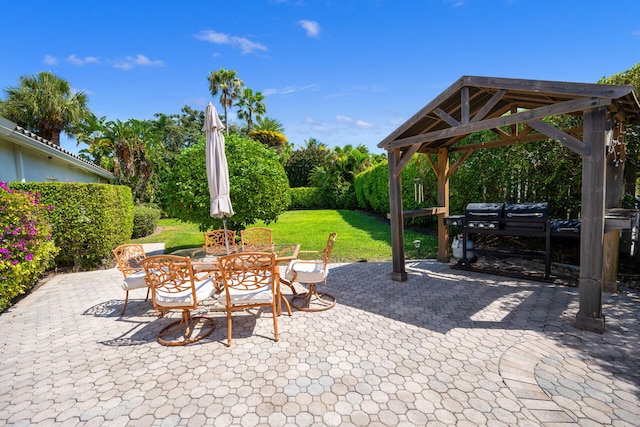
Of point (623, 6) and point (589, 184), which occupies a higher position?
point (623, 6)

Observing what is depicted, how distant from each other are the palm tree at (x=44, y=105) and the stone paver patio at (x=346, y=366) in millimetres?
20385

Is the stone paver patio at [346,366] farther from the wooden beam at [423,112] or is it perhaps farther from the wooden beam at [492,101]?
the wooden beam at [423,112]

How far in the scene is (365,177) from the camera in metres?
18.1

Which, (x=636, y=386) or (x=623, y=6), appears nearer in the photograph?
(x=636, y=386)

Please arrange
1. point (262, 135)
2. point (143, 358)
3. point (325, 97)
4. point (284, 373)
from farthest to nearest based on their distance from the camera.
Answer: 1. point (262, 135)
2. point (325, 97)
3. point (143, 358)
4. point (284, 373)

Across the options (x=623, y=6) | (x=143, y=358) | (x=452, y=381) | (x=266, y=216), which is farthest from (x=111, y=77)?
(x=623, y=6)

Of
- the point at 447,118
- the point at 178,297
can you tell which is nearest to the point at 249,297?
the point at 178,297

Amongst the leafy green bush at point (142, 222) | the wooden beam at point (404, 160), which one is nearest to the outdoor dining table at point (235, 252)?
the wooden beam at point (404, 160)

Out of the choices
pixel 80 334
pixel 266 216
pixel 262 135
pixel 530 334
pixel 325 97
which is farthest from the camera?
pixel 262 135

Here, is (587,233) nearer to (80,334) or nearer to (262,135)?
(80,334)

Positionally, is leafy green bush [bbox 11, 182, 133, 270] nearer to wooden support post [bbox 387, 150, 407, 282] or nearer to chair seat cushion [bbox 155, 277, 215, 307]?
chair seat cushion [bbox 155, 277, 215, 307]

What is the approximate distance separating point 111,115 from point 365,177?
1564 cm

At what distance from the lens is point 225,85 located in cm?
2877

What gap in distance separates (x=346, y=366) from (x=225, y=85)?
103 ft
